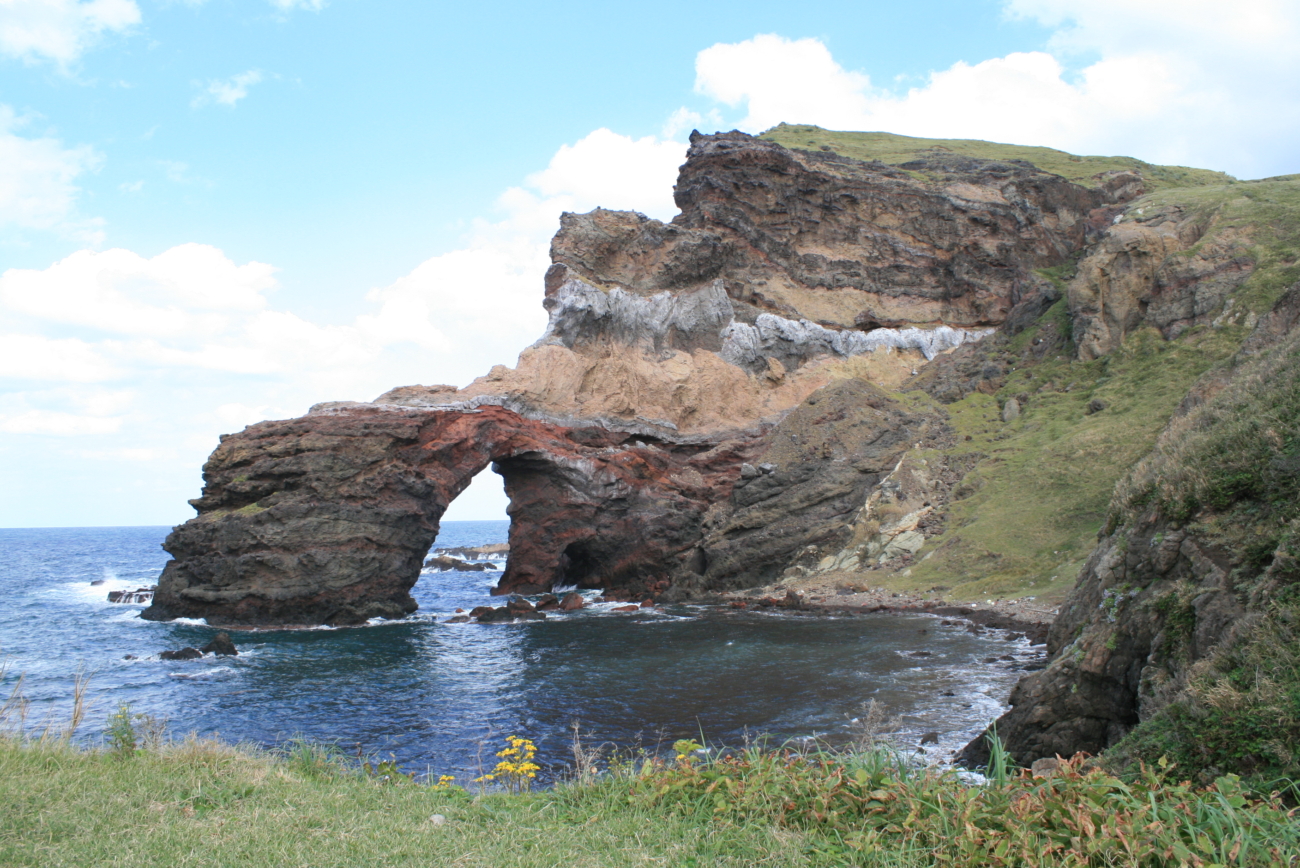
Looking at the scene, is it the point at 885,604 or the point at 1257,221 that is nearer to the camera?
the point at 885,604

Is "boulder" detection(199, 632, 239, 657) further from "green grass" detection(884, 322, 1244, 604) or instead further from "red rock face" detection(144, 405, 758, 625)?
"green grass" detection(884, 322, 1244, 604)

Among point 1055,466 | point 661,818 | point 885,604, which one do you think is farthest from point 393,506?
point 661,818

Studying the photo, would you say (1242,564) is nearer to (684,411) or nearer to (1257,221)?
(684,411)

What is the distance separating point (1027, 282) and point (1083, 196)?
1330 centimetres

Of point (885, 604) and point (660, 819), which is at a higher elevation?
point (660, 819)

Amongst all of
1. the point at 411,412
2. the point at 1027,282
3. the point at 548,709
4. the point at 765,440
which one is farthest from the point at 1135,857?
the point at 1027,282

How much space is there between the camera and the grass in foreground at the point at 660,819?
194 inches

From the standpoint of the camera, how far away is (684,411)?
53.3m

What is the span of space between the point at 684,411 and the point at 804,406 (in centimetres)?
816

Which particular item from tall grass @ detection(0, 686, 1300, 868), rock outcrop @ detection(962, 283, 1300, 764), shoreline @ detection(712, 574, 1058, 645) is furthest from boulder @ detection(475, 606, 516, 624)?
tall grass @ detection(0, 686, 1300, 868)

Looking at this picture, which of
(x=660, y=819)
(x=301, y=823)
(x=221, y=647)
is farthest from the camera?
(x=221, y=647)

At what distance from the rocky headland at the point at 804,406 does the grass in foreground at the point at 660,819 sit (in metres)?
14.6

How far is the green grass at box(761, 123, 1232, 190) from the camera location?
68.6 m

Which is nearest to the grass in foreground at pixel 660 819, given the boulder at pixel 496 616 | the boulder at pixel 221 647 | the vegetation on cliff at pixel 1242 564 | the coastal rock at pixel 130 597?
the vegetation on cliff at pixel 1242 564
